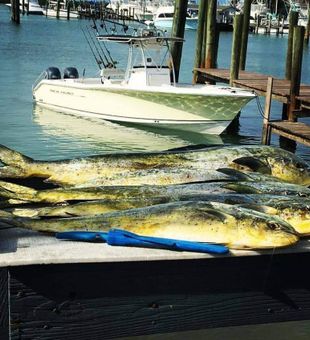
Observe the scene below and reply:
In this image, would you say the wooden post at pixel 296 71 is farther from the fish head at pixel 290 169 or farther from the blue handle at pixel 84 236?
the blue handle at pixel 84 236

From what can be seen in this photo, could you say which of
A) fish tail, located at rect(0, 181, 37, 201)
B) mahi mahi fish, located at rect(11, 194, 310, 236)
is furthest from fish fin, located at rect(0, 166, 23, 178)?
mahi mahi fish, located at rect(11, 194, 310, 236)

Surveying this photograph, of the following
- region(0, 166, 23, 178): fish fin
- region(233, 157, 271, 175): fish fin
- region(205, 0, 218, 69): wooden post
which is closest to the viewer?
region(0, 166, 23, 178): fish fin

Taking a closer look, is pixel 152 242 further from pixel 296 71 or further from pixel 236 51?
pixel 236 51

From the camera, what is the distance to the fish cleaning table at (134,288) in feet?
13.7

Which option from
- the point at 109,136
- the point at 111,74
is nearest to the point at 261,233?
the point at 109,136

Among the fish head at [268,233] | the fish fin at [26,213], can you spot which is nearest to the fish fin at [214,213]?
the fish head at [268,233]

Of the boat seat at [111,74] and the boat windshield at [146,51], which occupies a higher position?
the boat windshield at [146,51]

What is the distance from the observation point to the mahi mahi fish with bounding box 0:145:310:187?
6691 mm

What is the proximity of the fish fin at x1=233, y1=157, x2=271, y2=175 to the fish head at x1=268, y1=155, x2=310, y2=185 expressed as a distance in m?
0.11

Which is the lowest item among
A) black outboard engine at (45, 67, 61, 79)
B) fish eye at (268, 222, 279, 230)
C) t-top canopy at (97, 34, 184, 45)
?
black outboard engine at (45, 67, 61, 79)

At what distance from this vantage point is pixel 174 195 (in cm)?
536

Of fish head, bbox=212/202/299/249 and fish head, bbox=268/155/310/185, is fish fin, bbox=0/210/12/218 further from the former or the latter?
fish head, bbox=268/155/310/185

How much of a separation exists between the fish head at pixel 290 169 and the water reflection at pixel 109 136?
9.57 m

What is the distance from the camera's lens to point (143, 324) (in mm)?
4434
